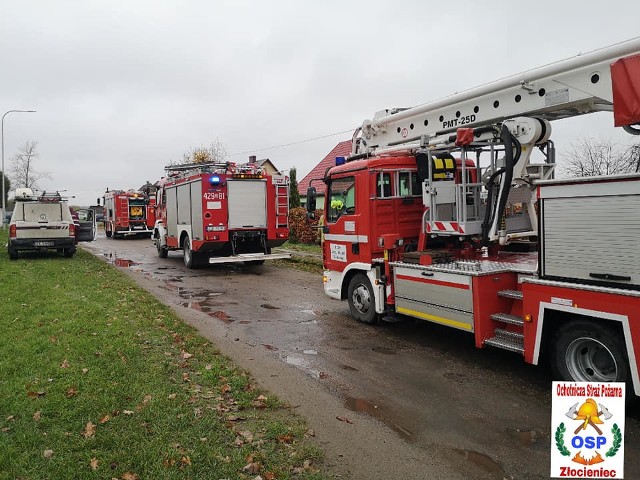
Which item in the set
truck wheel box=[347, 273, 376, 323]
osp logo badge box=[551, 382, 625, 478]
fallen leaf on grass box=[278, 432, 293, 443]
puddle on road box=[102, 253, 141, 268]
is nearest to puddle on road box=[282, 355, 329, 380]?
fallen leaf on grass box=[278, 432, 293, 443]

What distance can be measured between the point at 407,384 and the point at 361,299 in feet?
9.15

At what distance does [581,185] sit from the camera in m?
4.69

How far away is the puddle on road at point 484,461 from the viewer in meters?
3.65

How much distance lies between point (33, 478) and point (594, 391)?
367 cm

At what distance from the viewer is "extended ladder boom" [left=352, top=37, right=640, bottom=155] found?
17.9ft

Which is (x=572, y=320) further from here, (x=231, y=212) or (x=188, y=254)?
(x=188, y=254)

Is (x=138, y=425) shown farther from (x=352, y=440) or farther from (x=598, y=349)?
(x=598, y=349)

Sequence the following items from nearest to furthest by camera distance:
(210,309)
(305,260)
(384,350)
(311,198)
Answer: (384,350) < (311,198) < (210,309) < (305,260)

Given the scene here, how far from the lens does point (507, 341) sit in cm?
562

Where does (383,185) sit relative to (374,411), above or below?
above

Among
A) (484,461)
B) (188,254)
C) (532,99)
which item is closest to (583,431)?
(484,461)

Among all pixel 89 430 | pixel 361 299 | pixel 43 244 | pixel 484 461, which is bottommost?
pixel 484 461

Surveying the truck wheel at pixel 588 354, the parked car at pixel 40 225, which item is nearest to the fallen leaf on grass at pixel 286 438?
the truck wheel at pixel 588 354

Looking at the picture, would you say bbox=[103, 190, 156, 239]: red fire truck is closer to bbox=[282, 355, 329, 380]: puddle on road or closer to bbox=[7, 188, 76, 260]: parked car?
bbox=[7, 188, 76, 260]: parked car
